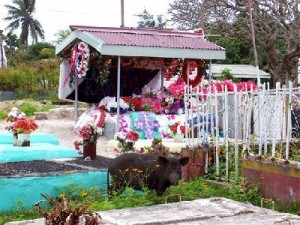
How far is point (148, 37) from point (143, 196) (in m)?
10.4

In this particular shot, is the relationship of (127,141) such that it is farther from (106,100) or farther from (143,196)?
(106,100)

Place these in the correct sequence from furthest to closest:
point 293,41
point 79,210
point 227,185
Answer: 1. point 293,41
2. point 227,185
3. point 79,210

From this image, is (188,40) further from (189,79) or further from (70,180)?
(70,180)

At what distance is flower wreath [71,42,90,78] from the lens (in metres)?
17.4

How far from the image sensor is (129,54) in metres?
16.8

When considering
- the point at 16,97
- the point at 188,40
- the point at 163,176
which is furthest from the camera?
the point at 16,97

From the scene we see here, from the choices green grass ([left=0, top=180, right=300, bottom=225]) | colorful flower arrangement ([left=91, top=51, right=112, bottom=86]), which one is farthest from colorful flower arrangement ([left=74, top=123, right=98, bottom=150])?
colorful flower arrangement ([left=91, top=51, right=112, bottom=86])

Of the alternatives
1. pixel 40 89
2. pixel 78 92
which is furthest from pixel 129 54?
pixel 40 89

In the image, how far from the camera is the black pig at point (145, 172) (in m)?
8.15

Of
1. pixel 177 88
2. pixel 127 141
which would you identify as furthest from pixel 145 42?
pixel 127 141

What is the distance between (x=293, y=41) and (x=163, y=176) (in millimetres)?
15608

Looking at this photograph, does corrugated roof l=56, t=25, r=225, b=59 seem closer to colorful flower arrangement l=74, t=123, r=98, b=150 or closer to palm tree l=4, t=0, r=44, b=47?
colorful flower arrangement l=74, t=123, r=98, b=150

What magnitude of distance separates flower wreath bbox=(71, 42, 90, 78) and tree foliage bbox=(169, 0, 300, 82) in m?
6.48

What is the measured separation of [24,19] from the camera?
7181cm
